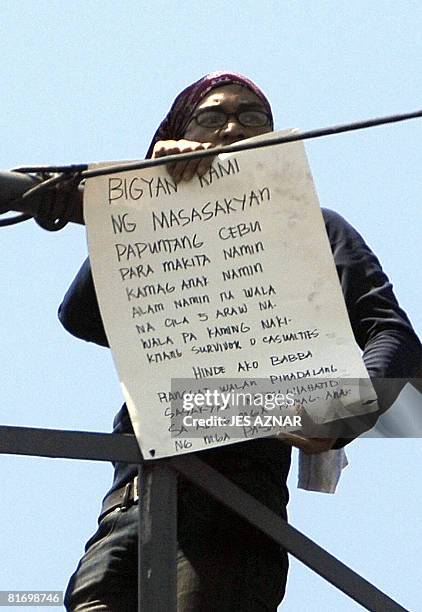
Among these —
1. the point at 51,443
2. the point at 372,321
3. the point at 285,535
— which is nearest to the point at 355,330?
the point at 372,321

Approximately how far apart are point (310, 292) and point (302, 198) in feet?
0.87

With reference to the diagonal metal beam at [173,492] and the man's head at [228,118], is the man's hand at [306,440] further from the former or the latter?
the man's head at [228,118]

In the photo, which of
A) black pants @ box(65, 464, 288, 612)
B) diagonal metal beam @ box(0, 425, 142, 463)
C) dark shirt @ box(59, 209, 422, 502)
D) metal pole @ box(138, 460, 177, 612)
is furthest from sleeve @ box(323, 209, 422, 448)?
diagonal metal beam @ box(0, 425, 142, 463)

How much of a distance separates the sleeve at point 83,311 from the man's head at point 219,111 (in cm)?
42

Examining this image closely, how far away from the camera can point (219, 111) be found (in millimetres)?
4770

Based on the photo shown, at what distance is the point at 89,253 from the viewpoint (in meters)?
4.22

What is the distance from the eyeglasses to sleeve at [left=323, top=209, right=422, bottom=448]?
367 mm

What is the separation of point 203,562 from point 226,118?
4.29 ft

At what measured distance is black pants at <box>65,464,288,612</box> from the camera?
4098mm

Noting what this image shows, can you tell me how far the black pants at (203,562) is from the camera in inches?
161

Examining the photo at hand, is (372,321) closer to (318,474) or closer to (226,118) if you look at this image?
(318,474)

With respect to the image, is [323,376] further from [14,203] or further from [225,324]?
[14,203]

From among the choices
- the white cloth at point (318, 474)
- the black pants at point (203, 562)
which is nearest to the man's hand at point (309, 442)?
the white cloth at point (318, 474)

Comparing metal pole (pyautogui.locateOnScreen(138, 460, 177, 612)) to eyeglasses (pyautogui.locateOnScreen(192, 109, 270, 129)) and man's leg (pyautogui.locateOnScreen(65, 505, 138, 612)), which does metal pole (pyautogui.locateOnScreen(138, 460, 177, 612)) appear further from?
eyeglasses (pyautogui.locateOnScreen(192, 109, 270, 129))
